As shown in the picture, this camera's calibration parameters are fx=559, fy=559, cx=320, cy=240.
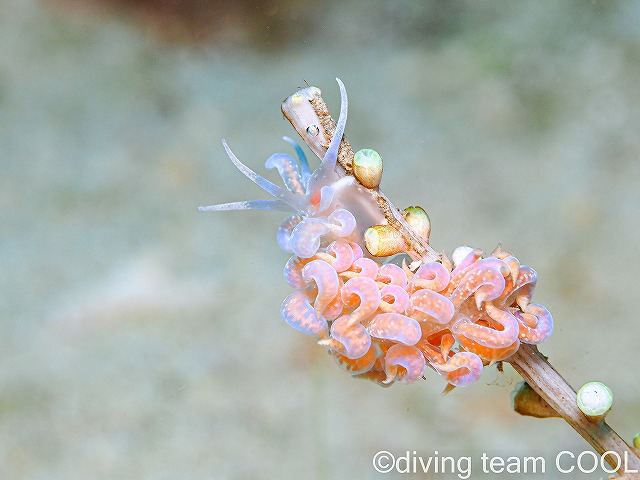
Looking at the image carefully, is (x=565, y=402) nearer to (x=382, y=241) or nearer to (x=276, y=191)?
(x=382, y=241)

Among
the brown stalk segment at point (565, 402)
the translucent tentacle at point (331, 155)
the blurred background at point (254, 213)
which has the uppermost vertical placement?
the translucent tentacle at point (331, 155)

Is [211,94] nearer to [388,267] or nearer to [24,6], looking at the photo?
[24,6]

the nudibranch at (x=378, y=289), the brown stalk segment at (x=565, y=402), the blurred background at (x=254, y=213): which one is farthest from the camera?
the blurred background at (x=254, y=213)

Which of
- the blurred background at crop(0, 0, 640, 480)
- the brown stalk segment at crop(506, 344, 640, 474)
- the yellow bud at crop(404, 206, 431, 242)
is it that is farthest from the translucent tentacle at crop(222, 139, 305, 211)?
the blurred background at crop(0, 0, 640, 480)

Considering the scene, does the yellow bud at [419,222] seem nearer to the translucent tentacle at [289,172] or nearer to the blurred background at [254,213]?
the translucent tentacle at [289,172]

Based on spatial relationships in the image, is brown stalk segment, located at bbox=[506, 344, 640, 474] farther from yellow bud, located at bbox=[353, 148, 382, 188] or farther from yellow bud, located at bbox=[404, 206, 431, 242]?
yellow bud, located at bbox=[353, 148, 382, 188]

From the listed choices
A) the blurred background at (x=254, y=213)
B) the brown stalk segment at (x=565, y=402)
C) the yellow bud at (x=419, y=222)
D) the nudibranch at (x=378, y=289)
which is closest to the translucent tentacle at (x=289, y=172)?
the nudibranch at (x=378, y=289)

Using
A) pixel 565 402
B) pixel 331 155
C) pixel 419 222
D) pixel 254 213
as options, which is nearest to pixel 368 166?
pixel 331 155
